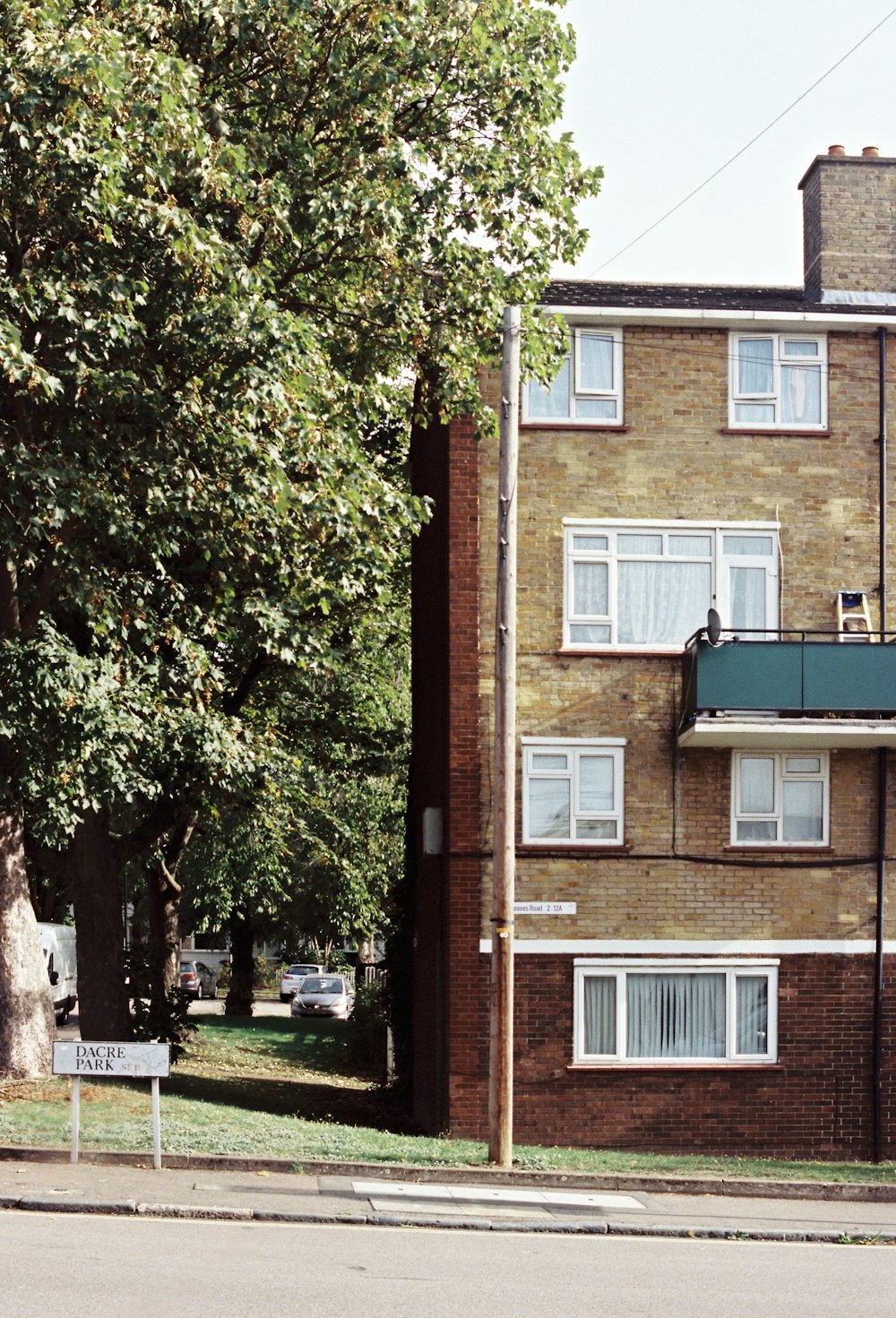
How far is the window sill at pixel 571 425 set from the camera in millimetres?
22500

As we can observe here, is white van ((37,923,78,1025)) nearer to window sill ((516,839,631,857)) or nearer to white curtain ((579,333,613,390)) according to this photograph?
window sill ((516,839,631,857))

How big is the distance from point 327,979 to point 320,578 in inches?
1616

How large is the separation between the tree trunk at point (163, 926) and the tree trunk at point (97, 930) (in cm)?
657

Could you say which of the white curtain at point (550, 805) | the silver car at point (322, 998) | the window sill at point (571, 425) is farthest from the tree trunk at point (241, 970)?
the window sill at point (571, 425)

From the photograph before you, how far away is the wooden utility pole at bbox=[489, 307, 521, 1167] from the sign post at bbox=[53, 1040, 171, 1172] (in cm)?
335

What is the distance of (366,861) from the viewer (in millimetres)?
39500

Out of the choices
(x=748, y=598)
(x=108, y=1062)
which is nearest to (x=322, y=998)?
(x=748, y=598)

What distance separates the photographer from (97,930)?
77.1 ft

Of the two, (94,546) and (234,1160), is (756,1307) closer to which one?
(234,1160)

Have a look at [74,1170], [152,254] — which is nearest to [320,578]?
[152,254]

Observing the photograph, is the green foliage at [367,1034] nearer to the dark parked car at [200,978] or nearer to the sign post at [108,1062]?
the sign post at [108,1062]

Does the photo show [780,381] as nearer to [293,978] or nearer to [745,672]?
[745,672]

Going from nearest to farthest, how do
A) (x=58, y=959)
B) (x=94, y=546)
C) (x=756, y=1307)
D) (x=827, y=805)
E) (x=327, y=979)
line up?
1. (x=756, y=1307)
2. (x=94, y=546)
3. (x=827, y=805)
4. (x=58, y=959)
5. (x=327, y=979)

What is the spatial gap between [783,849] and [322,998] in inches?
1440
